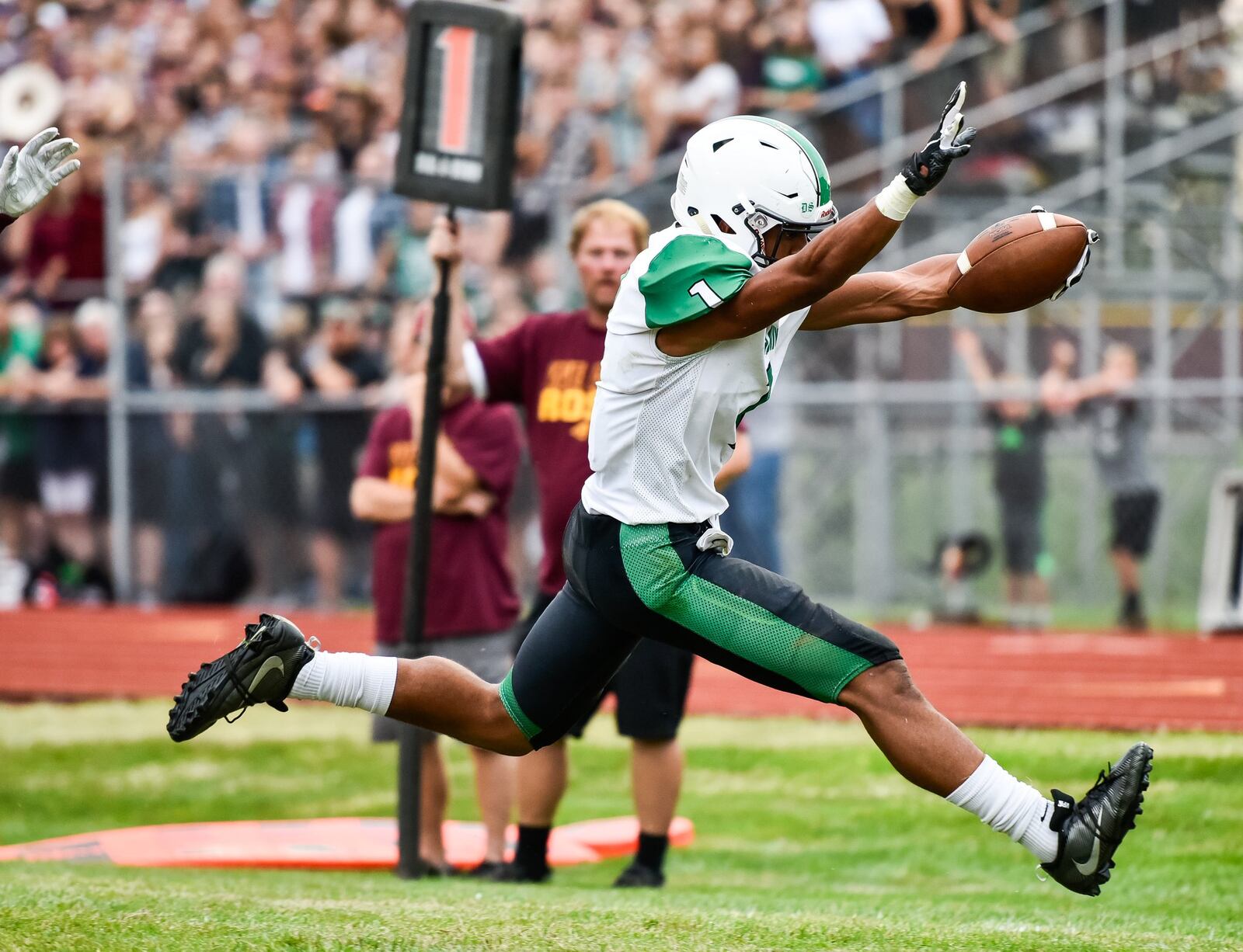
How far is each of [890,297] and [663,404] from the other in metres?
0.67

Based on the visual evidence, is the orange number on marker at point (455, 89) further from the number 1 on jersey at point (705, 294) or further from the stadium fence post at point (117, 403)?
the stadium fence post at point (117, 403)

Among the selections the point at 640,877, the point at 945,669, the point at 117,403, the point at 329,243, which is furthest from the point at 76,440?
the point at 640,877

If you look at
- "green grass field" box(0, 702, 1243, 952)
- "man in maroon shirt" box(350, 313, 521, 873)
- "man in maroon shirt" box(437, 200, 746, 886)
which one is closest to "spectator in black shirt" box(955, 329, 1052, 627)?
"green grass field" box(0, 702, 1243, 952)

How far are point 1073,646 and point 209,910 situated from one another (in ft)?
21.6

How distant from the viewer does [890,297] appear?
14.1 feet

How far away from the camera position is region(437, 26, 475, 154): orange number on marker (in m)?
5.68

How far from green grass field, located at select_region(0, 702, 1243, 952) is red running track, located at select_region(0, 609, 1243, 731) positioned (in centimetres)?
43

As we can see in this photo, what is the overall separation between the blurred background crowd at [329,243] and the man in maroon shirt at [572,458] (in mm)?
4585

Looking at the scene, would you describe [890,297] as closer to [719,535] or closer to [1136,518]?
A: [719,535]

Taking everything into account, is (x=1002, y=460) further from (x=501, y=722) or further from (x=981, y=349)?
(x=501, y=722)

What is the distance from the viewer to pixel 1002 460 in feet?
35.0

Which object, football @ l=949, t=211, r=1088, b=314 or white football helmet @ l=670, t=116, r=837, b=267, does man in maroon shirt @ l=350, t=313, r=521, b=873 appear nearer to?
white football helmet @ l=670, t=116, r=837, b=267

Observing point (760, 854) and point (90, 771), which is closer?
point (760, 854)

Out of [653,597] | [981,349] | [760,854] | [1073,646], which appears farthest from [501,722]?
[981,349]
